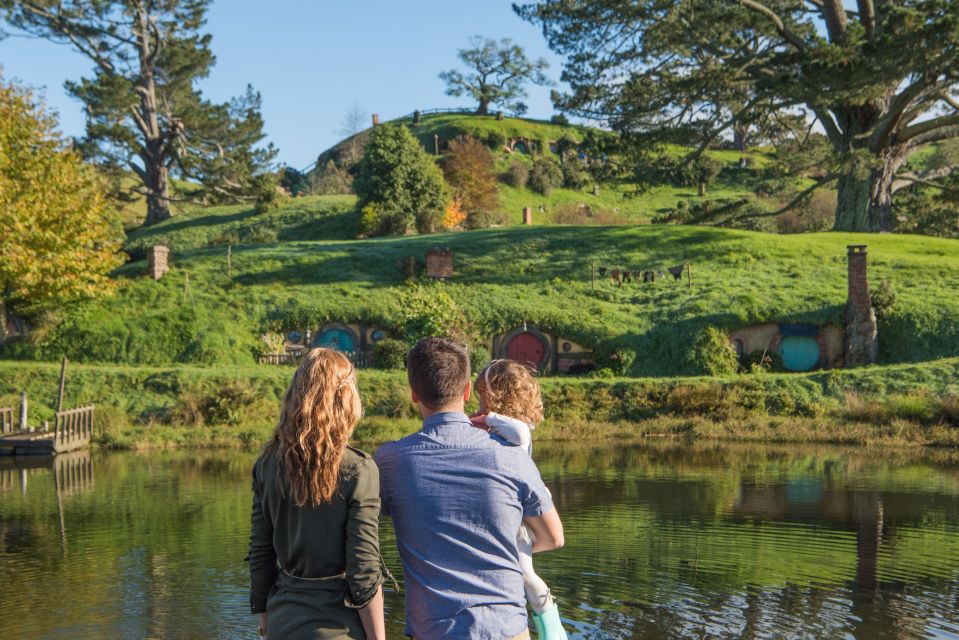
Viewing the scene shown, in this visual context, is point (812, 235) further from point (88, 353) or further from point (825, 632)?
point (825, 632)

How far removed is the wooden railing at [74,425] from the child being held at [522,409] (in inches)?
876

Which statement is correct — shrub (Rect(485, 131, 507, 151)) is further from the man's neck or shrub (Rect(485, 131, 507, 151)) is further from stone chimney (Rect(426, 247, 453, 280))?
the man's neck

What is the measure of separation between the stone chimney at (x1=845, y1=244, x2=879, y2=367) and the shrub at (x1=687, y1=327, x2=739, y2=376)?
3.95m

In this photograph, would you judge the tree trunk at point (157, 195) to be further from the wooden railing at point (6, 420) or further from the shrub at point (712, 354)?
the shrub at point (712, 354)

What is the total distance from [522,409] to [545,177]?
238ft

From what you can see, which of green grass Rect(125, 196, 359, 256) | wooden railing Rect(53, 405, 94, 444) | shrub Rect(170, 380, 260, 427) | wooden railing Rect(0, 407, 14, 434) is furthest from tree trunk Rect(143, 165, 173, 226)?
wooden railing Rect(53, 405, 94, 444)

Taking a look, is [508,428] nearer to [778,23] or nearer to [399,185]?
[778,23]

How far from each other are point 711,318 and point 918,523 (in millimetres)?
19720

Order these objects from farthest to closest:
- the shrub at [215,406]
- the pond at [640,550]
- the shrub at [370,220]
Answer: the shrub at [370,220]
the shrub at [215,406]
the pond at [640,550]

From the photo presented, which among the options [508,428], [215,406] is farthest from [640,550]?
[215,406]

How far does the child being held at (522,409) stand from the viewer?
17.9 feet

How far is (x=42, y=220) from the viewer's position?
32719mm

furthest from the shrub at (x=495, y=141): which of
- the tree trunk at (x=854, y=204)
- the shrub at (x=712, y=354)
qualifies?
the shrub at (x=712, y=354)

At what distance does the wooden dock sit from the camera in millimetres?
24828
